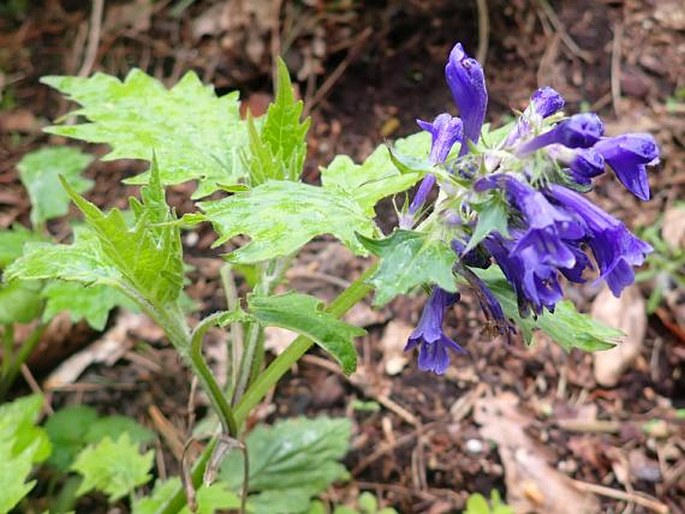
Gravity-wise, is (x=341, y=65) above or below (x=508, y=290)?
below

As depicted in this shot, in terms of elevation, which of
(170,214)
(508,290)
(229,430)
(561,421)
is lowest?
(561,421)

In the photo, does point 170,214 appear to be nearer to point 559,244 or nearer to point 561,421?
point 559,244

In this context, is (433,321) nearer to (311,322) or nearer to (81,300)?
(311,322)

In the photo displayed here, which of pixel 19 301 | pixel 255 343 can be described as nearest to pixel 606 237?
pixel 255 343

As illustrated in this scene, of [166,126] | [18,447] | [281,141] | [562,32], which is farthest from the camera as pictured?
[562,32]

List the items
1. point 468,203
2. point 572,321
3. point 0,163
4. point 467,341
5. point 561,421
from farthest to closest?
point 0,163
point 467,341
point 561,421
point 572,321
point 468,203

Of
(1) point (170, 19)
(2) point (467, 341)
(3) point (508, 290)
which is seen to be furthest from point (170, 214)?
(1) point (170, 19)
